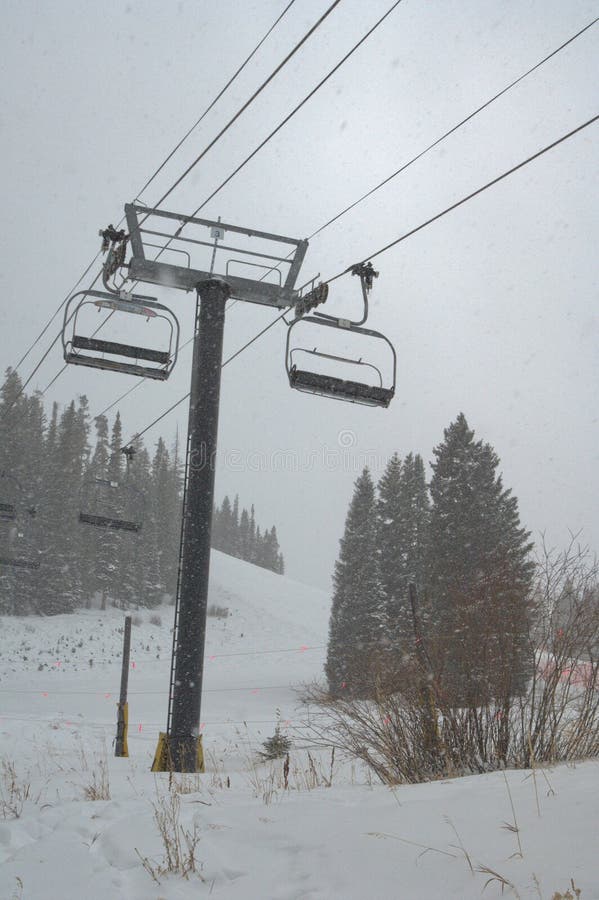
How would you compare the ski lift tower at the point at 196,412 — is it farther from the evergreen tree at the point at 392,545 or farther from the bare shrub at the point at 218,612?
the bare shrub at the point at 218,612

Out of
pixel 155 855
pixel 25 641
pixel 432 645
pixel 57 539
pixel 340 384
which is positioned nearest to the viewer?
pixel 155 855

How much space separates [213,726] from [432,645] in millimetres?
20527

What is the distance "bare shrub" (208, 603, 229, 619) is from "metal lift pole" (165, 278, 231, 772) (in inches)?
1901

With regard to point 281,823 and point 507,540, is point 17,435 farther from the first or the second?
point 281,823

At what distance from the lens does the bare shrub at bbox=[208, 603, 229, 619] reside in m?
55.7

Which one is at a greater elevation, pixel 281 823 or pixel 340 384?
pixel 340 384

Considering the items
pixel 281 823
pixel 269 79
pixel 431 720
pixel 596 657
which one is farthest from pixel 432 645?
pixel 269 79

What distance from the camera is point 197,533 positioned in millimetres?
8727

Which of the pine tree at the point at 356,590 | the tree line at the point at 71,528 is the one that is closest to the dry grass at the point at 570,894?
the pine tree at the point at 356,590

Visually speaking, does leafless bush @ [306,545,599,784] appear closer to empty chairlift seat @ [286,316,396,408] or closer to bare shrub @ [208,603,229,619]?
empty chairlift seat @ [286,316,396,408]

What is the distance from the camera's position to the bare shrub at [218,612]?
55.7 m

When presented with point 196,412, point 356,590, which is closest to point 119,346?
point 196,412

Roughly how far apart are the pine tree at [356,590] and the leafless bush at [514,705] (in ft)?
87.1

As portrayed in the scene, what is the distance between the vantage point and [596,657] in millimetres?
4855
